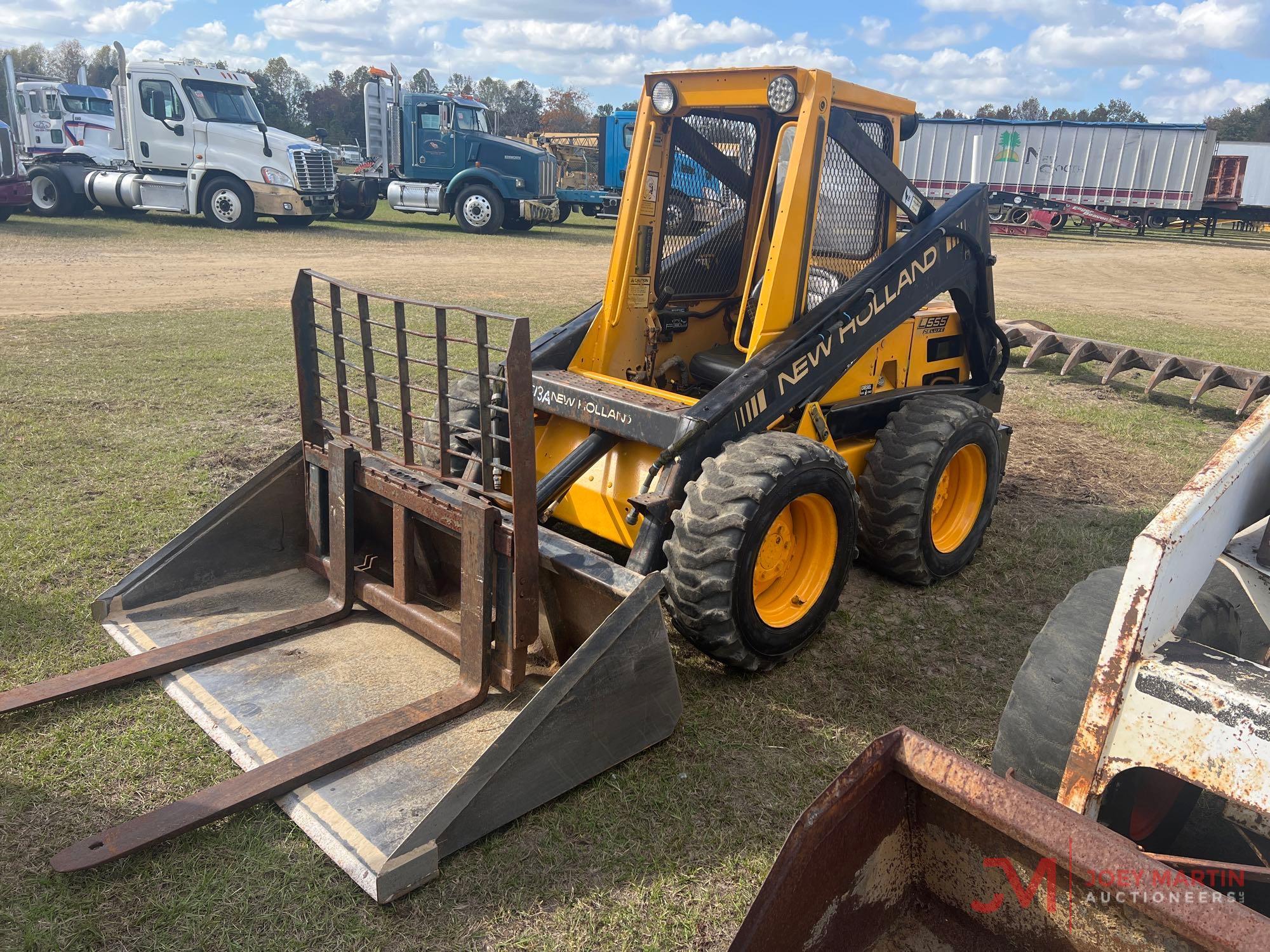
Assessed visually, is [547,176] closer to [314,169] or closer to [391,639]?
[314,169]

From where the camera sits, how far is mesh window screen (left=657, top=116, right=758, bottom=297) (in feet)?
16.1

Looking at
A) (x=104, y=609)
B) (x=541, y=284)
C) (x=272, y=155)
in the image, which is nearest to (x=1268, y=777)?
(x=104, y=609)

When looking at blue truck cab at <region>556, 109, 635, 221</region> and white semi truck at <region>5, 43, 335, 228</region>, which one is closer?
white semi truck at <region>5, 43, 335, 228</region>

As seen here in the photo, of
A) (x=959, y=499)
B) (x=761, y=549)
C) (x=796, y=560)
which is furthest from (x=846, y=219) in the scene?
(x=761, y=549)

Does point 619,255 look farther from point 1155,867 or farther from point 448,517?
point 1155,867

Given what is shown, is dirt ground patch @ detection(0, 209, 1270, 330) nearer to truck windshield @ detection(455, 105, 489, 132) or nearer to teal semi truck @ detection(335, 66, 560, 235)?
teal semi truck @ detection(335, 66, 560, 235)

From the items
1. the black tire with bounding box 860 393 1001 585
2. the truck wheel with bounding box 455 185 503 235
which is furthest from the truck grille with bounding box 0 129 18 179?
the black tire with bounding box 860 393 1001 585

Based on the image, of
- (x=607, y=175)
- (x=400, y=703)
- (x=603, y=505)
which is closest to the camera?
(x=400, y=703)

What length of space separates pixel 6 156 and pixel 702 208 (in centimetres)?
2080

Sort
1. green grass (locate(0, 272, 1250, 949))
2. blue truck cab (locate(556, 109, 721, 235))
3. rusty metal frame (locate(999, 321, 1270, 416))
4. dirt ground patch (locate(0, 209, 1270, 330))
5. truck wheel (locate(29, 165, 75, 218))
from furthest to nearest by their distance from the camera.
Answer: blue truck cab (locate(556, 109, 721, 235)), truck wheel (locate(29, 165, 75, 218)), dirt ground patch (locate(0, 209, 1270, 330)), rusty metal frame (locate(999, 321, 1270, 416)), green grass (locate(0, 272, 1250, 949))

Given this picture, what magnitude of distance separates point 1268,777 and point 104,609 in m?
4.08

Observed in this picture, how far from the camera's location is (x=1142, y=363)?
9383 millimetres

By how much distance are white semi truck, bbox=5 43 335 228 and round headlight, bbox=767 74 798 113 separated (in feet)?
61.2

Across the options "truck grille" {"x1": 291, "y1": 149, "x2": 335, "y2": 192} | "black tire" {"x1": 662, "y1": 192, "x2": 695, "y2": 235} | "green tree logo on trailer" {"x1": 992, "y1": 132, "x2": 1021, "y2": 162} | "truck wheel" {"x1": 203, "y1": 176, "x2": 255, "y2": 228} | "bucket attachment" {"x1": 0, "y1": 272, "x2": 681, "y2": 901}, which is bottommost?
"bucket attachment" {"x1": 0, "y1": 272, "x2": 681, "y2": 901}
